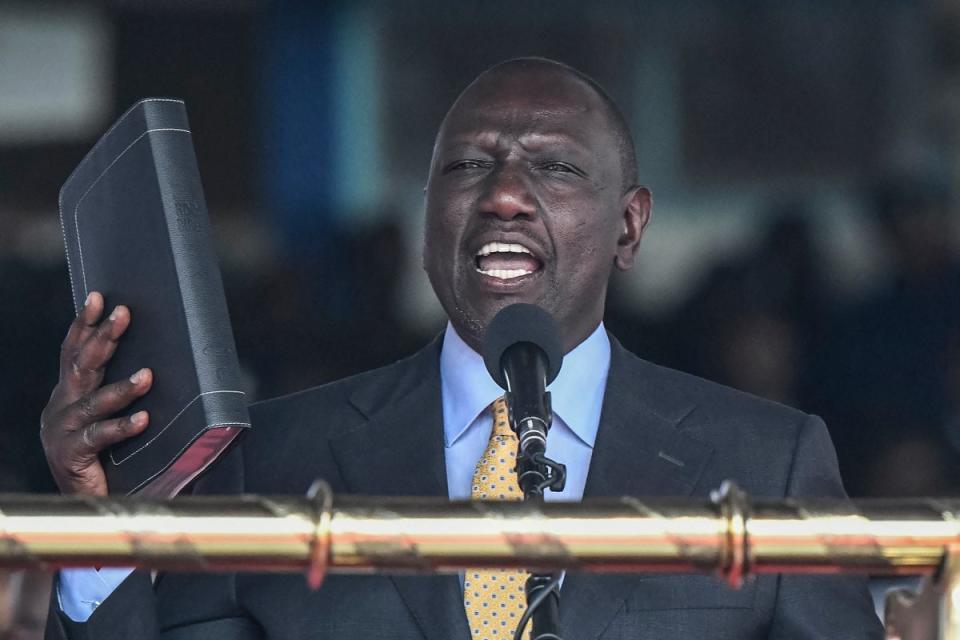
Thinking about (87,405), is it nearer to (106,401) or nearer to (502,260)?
(106,401)

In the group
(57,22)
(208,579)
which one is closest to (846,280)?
(57,22)

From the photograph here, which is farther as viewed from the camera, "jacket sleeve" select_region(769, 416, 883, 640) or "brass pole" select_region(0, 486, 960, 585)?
"jacket sleeve" select_region(769, 416, 883, 640)

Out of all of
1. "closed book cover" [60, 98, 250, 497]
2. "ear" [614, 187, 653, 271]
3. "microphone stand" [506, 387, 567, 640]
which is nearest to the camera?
"microphone stand" [506, 387, 567, 640]

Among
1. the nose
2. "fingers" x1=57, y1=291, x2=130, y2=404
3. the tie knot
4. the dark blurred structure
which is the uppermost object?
the nose

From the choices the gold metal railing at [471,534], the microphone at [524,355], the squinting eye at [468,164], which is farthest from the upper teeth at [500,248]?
the gold metal railing at [471,534]

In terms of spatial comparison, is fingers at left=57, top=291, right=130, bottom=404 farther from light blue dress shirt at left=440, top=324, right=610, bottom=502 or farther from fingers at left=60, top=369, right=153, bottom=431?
light blue dress shirt at left=440, top=324, right=610, bottom=502

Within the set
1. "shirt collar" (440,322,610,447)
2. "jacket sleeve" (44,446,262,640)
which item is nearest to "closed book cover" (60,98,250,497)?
"jacket sleeve" (44,446,262,640)

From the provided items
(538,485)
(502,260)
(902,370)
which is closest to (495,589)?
(502,260)

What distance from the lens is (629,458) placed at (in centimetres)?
222

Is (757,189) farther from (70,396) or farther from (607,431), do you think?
(70,396)

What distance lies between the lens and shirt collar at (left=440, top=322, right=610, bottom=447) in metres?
2.29

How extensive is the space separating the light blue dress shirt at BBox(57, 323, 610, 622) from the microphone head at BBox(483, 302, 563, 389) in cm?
62

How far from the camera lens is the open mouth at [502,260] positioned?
2.20 metres

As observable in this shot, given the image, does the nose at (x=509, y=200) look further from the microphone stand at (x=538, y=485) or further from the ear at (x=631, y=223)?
the microphone stand at (x=538, y=485)
